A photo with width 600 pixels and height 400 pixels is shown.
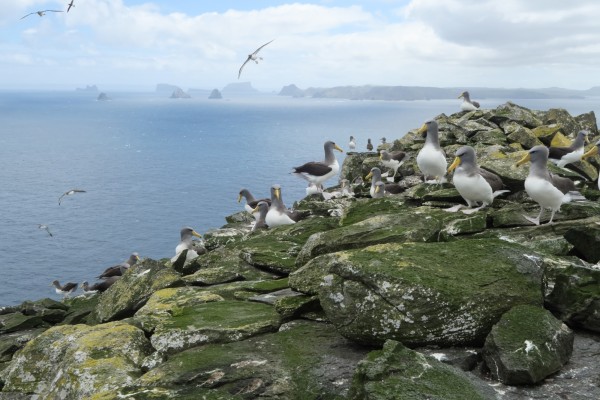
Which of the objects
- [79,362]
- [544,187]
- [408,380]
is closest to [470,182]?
[544,187]

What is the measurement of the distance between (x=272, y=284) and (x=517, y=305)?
5991 mm

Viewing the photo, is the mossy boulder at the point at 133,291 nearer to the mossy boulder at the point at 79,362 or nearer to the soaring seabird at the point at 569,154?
the mossy boulder at the point at 79,362

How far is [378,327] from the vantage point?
812 centimetres

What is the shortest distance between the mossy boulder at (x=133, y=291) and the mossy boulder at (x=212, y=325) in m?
3.88

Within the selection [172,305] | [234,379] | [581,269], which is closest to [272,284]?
[172,305]

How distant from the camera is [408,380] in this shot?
261 inches

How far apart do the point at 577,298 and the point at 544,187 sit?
565cm

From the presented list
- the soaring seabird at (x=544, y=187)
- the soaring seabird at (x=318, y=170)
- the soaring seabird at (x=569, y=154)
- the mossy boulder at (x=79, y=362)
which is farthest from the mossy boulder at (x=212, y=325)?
the soaring seabird at (x=318, y=170)

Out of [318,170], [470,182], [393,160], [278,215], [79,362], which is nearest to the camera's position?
[79,362]

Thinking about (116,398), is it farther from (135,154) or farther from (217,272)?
(135,154)

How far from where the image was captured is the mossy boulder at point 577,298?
8500 mm

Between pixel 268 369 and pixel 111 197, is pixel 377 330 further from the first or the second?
pixel 111 197

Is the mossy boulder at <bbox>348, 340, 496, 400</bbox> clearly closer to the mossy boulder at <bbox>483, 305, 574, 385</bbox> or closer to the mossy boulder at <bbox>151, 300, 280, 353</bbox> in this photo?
the mossy boulder at <bbox>483, 305, 574, 385</bbox>

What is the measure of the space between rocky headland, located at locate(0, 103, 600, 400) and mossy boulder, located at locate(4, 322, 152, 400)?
3 cm
